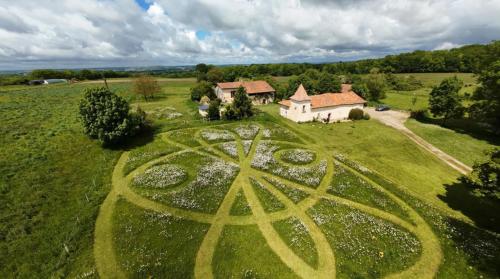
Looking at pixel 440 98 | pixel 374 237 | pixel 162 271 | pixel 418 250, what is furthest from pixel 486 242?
pixel 440 98

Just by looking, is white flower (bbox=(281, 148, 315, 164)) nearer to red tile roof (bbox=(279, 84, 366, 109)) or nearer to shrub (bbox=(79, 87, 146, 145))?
red tile roof (bbox=(279, 84, 366, 109))

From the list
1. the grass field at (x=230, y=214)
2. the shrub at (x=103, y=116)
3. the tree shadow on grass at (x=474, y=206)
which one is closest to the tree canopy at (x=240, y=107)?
Result: the grass field at (x=230, y=214)

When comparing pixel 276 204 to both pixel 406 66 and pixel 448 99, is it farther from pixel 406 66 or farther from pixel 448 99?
pixel 406 66

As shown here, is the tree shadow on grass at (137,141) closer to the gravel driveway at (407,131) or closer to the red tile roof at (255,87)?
the red tile roof at (255,87)

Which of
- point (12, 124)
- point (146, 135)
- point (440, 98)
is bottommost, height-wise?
point (146, 135)

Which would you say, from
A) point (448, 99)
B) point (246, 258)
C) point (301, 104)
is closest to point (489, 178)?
point (246, 258)

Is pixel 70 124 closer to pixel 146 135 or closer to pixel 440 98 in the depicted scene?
pixel 146 135

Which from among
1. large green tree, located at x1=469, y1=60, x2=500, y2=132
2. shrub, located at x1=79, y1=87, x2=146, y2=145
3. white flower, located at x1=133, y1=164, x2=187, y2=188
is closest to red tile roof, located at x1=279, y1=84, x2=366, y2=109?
large green tree, located at x1=469, y1=60, x2=500, y2=132
